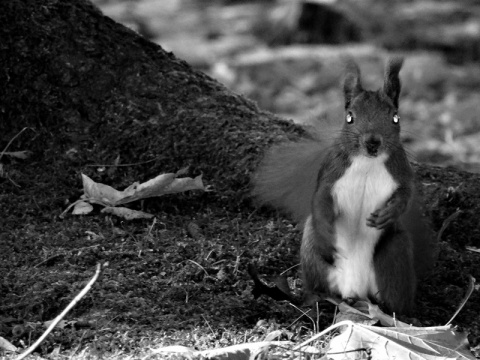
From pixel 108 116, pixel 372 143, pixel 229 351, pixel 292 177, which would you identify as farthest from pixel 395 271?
pixel 108 116

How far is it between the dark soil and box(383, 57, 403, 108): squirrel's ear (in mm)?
635

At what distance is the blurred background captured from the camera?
7512 millimetres

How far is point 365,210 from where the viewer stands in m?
2.88

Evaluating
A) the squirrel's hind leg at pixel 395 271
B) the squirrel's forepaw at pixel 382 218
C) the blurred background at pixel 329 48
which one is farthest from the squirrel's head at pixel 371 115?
the blurred background at pixel 329 48

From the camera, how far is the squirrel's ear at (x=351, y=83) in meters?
2.96

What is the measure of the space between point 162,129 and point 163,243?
69cm

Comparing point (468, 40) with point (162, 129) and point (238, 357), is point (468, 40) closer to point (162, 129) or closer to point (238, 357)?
point (162, 129)

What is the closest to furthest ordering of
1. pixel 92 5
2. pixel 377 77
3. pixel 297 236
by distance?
pixel 297 236 < pixel 92 5 < pixel 377 77

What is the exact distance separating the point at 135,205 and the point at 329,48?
5365mm

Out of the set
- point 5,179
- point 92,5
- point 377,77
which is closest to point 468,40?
point 377,77

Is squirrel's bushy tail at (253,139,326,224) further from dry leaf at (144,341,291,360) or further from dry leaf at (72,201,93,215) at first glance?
dry leaf at (144,341,291,360)

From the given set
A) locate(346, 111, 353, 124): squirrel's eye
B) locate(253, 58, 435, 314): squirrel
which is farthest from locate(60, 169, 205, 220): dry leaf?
locate(346, 111, 353, 124): squirrel's eye

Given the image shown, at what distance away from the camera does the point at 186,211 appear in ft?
11.4

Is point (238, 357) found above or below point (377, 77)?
below
